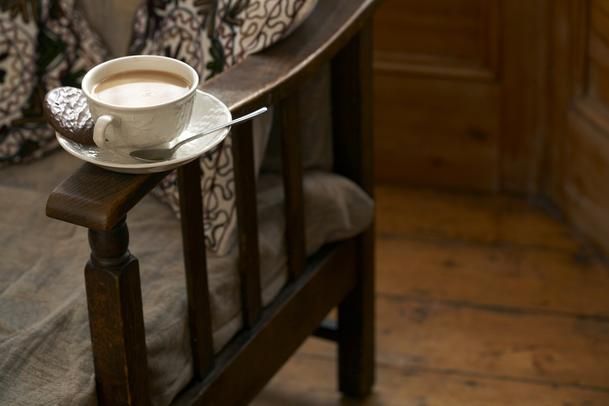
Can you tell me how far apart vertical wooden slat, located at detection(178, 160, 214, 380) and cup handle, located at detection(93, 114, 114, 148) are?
0.15m

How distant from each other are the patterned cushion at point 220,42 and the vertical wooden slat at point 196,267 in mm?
119

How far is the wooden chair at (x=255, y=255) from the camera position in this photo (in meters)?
1.10

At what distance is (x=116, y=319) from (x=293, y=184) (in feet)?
1.28

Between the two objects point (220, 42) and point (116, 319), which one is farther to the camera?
point (220, 42)

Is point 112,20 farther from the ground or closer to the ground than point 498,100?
farther from the ground

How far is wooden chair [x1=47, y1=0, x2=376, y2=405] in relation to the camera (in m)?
1.10

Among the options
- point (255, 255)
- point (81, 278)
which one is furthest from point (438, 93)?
point (81, 278)

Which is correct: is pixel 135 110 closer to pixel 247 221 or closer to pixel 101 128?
pixel 101 128

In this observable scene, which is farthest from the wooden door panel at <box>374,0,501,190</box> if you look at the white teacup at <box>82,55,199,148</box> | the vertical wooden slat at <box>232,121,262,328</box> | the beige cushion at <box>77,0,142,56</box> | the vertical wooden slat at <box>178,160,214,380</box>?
the white teacup at <box>82,55,199,148</box>

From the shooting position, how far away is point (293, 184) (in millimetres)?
1449

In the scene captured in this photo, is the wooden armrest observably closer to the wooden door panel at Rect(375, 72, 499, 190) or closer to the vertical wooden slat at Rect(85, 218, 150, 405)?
the vertical wooden slat at Rect(85, 218, 150, 405)

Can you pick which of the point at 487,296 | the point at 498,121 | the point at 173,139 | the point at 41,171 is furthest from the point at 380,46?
the point at 173,139

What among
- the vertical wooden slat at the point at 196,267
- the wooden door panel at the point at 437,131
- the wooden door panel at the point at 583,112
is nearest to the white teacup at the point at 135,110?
the vertical wooden slat at the point at 196,267

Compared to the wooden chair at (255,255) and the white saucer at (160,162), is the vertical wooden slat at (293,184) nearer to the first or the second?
the wooden chair at (255,255)
